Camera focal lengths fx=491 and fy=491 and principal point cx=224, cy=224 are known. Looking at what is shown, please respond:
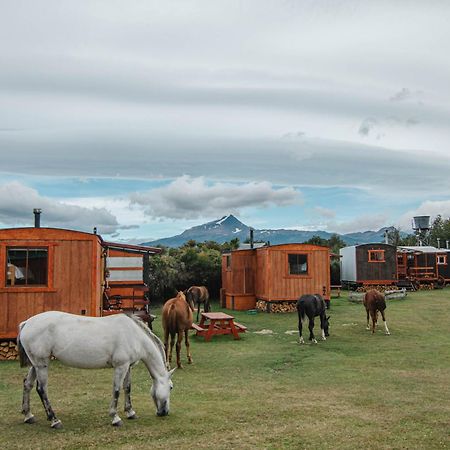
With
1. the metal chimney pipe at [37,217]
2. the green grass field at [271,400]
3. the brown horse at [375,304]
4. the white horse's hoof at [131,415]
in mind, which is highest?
the metal chimney pipe at [37,217]

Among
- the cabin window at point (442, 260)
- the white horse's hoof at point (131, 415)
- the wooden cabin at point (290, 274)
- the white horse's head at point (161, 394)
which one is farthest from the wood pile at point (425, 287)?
the white horse's hoof at point (131, 415)

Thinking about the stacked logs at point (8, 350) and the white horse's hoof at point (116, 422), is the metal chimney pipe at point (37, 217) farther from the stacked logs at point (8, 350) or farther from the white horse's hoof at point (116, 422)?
the white horse's hoof at point (116, 422)

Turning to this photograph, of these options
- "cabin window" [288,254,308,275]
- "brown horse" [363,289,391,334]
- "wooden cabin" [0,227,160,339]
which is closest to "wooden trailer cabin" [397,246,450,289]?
"cabin window" [288,254,308,275]

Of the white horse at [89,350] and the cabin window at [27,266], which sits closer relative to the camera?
the white horse at [89,350]

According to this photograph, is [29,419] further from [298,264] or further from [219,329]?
[298,264]

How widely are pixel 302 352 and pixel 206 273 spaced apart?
18.8 meters

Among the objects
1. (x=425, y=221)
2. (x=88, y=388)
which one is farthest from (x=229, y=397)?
(x=425, y=221)

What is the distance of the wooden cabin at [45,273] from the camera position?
43.8 feet

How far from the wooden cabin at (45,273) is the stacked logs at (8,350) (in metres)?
0.22

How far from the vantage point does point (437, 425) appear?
720 cm

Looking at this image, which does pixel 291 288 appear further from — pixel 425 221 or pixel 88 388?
pixel 425 221

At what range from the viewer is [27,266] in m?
13.6

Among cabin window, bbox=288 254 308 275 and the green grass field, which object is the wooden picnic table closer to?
the green grass field

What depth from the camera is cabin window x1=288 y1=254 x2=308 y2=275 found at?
24.9 metres
